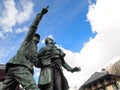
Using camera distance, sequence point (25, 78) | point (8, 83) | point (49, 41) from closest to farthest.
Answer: point (25, 78) → point (8, 83) → point (49, 41)

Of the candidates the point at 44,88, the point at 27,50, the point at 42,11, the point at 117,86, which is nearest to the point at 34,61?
the point at 27,50

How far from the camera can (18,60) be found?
7539 millimetres

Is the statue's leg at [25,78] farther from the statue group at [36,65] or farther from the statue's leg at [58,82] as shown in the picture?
the statue's leg at [58,82]

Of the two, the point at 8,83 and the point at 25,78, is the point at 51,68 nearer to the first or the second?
the point at 25,78

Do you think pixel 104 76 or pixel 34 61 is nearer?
pixel 34 61

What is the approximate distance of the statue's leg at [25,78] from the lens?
7126 millimetres

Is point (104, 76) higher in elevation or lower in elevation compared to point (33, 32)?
higher

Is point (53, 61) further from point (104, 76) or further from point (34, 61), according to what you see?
point (104, 76)

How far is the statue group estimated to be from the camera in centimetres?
737

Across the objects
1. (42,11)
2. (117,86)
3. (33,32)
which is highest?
(117,86)

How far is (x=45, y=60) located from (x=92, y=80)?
141 feet

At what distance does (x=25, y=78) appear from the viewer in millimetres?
7234

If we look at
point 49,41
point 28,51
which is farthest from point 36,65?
point 49,41

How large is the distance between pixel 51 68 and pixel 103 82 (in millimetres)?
41430
